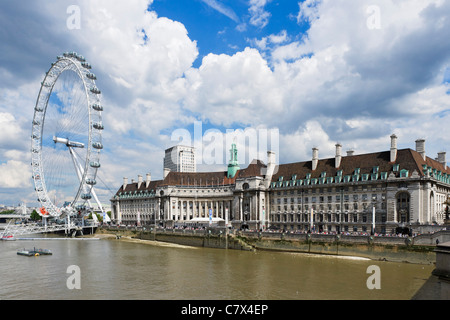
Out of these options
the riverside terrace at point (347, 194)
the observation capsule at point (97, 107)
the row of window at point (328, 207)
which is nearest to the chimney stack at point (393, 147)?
the riverside terrace at point (347, 194)

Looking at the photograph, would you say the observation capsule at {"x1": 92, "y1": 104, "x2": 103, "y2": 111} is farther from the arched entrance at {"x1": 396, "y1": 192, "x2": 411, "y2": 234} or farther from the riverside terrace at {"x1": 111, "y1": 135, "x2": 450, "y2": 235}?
the arched entrance at {"x1": 396, "y1": 192, "x2": 411, "y2": 234}

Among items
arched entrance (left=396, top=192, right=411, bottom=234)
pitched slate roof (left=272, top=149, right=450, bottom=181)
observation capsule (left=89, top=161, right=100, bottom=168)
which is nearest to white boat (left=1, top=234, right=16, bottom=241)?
observation capsule (left=89, top=161, right=100, bottom=168)

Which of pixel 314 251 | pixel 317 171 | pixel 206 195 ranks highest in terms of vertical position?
pixel 317 171

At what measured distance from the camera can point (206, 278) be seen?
41.0 metres

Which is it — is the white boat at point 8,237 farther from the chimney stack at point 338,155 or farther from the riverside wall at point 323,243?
the chimney stack at point 338,155

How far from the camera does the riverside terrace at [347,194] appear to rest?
65.5 m

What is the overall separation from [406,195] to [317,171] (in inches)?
866

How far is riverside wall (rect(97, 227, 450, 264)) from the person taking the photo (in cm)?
5109

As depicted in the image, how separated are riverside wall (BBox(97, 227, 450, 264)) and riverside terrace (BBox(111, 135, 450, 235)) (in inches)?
252

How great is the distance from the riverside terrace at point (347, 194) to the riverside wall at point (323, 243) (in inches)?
252

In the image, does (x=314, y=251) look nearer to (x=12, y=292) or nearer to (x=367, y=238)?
(x=367, y=238)

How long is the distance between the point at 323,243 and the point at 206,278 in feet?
95.0
